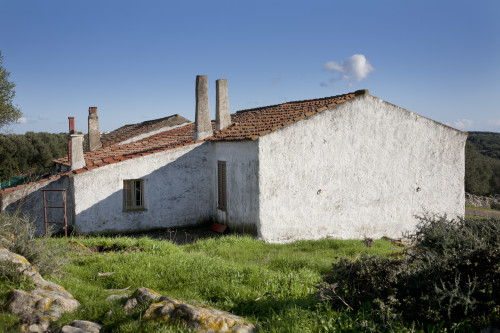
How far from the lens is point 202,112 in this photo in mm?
16125

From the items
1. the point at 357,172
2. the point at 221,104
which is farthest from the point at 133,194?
the point at 357,172

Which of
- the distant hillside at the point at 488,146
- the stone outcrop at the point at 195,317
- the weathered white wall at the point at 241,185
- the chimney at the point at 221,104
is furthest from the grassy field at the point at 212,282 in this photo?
the distant hillside at the point at 488,146

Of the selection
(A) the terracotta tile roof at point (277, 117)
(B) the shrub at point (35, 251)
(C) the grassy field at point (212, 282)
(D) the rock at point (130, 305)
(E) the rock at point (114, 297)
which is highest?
(A) the terracotta tile roof at point (277, 117)

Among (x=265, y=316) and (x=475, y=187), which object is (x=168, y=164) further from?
(x=475, y=187)

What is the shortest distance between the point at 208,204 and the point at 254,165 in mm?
3725

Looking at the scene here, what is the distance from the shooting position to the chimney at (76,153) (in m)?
14.6

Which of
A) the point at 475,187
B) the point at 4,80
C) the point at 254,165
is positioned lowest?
the point at 475,187

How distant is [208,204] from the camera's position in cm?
1575

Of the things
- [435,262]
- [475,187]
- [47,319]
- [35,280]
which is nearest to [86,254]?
[35,280]

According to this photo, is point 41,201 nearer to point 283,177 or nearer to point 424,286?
point 283,177

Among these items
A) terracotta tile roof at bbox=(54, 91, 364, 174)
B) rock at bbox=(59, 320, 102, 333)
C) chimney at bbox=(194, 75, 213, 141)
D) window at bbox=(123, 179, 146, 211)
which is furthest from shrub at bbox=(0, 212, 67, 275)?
chimney at bbox=(194, 75, 213, 141)

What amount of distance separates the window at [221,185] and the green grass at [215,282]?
3.90 meters

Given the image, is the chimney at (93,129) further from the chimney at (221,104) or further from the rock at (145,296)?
the rock at (145,296)

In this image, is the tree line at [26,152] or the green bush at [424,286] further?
the tree line at [26,152]
